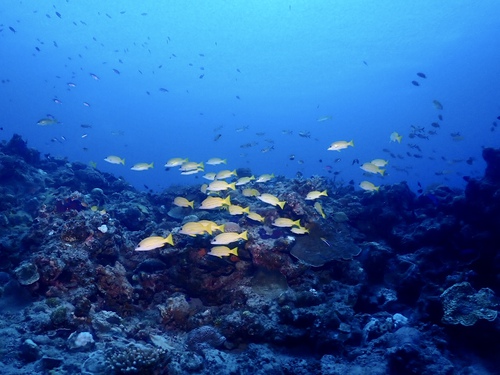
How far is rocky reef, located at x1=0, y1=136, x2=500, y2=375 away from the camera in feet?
18.5

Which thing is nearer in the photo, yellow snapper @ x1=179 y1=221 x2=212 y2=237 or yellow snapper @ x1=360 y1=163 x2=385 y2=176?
yellow snapper @ x1=179 y1=221 x2=212 y2=237

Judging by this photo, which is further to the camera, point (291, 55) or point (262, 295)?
point (291, 55)

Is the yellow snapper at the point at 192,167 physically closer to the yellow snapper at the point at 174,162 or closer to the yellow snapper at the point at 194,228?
the yellow snapper at the point at 174,162

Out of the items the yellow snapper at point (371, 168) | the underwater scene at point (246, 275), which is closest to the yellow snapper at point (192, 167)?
the underwater scene at point (246, 275)

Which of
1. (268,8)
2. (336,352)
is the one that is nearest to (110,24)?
(268,8)

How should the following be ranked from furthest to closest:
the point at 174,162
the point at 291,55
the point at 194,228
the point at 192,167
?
the point at 291,55 → the point at 174,162 → the point at 192,167 → the point at 194,228

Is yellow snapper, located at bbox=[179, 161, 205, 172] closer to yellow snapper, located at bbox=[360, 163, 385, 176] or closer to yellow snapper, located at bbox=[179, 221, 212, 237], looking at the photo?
yellow snapper, located at bbox=[179, 221, 212, 237]

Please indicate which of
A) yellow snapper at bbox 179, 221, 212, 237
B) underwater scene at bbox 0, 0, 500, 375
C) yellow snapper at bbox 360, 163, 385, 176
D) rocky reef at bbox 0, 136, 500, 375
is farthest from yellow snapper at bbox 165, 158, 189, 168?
yellow snapper at bbox 360, 163, 385, 176

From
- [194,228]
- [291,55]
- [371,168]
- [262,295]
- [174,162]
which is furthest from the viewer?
[291,55]

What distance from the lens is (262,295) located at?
25.1 ft

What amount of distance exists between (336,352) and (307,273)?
2298mm

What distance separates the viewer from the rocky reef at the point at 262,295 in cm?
565

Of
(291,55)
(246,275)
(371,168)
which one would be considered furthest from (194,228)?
(291,55)

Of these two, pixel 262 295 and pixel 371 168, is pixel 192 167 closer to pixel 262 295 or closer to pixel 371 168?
pixel 262 295
